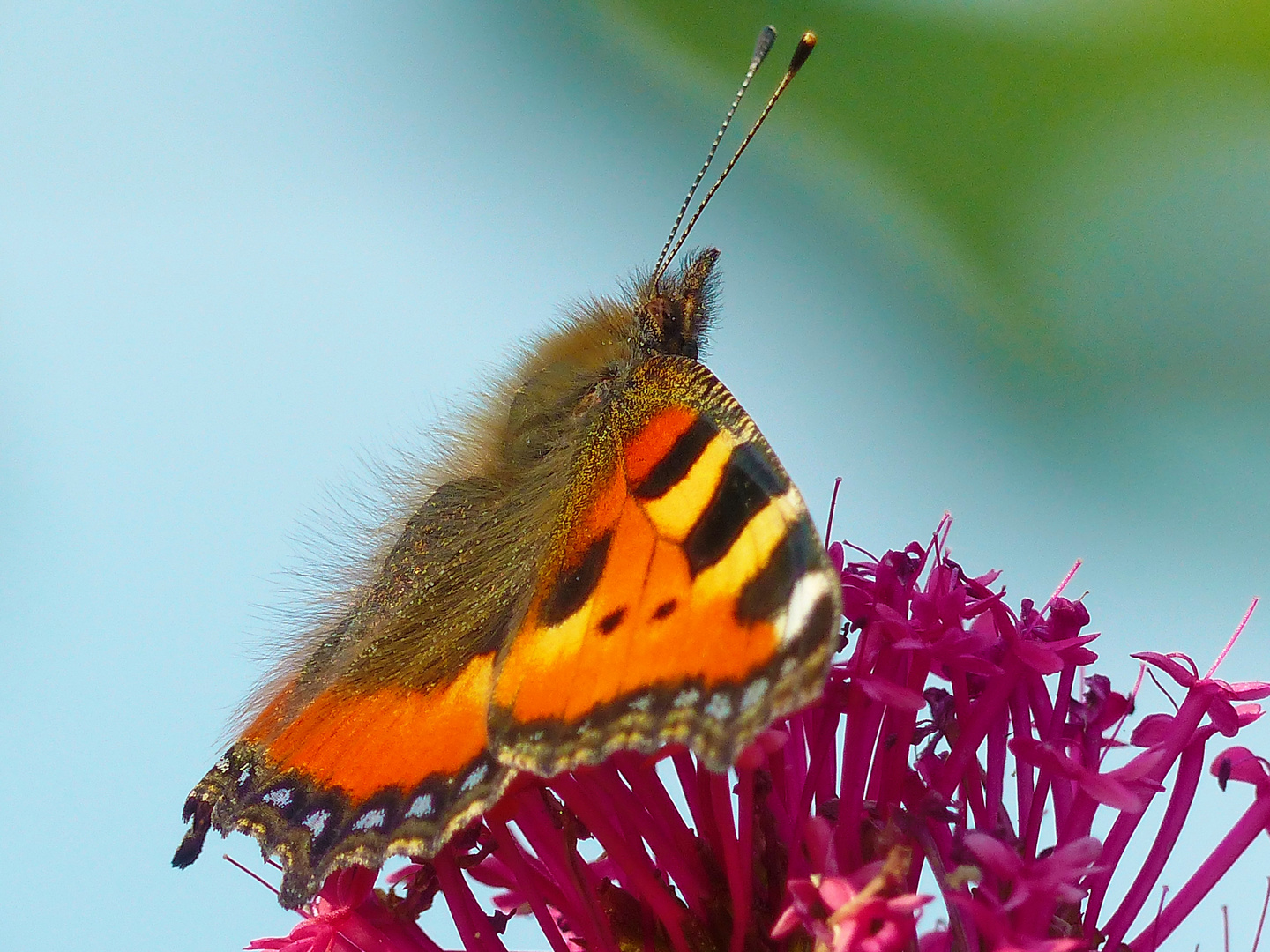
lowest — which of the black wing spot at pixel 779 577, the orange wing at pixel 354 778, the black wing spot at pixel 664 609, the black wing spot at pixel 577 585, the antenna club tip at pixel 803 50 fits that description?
the orange wing at pixel 354 778

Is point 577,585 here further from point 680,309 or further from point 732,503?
point 680,309

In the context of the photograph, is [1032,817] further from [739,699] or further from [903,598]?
[739,699]

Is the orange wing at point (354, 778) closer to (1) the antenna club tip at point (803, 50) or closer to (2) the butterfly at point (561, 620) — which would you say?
(2) the butterfly at point (561, 620)

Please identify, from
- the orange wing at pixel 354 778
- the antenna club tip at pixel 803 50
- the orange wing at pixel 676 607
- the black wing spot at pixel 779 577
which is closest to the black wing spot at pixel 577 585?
the orange wing at pixel 676 607

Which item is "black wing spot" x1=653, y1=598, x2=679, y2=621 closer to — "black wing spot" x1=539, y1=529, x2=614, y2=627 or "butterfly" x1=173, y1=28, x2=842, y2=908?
"butterfly" x1=173, y1=28, x2=842, y2=908

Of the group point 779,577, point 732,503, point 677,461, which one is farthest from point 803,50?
point 779,577

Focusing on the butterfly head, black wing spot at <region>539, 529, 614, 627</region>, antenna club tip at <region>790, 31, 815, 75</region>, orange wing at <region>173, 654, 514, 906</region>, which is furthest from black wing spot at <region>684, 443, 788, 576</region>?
antenna club tip at <region>790, 31, 815, 75</region>

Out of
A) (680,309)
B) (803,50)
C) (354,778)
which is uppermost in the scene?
(803,50)
